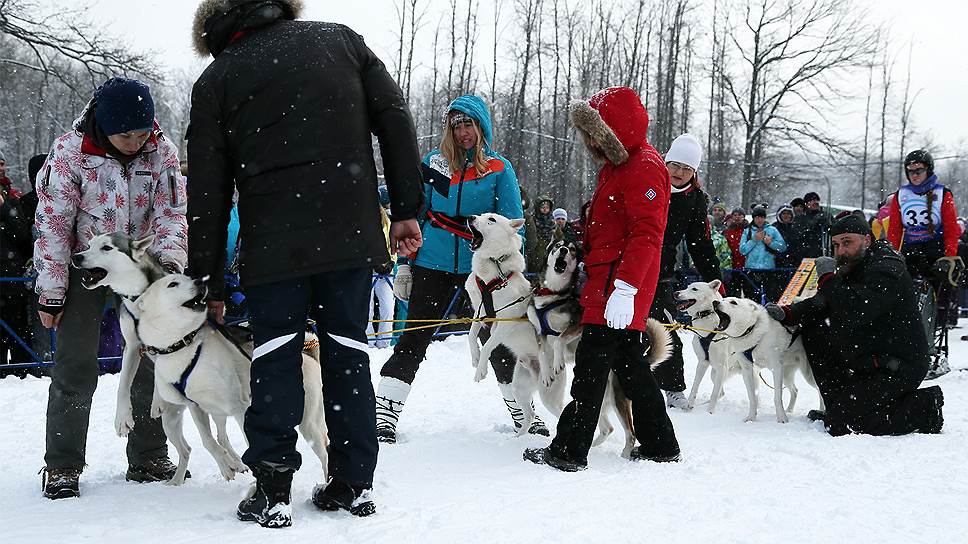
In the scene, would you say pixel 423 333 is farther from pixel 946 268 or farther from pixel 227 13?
pixel 946 268

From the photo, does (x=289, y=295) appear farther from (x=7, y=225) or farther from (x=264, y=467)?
(x=7, y=225)

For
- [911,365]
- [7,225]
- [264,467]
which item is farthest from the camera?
[7,225]

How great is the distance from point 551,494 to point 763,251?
897 cm

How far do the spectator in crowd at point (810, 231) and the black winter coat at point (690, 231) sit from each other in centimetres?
652

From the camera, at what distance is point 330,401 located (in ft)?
8.50

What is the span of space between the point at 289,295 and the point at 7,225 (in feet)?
A: 17.8

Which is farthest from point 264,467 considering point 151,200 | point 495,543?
point 151,200

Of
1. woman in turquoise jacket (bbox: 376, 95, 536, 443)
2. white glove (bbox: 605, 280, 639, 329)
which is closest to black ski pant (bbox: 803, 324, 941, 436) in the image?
woman in turquoise jacket (bbox: 376, 95, 536, 443)

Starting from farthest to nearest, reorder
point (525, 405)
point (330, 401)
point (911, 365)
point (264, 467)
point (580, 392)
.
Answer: point (911, 365), point (525, 405), point (580, 392), point (330, 401), point (264, 467)

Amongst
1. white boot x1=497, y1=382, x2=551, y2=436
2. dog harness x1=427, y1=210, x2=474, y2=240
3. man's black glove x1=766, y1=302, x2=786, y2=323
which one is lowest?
white boot x1=497, y1=382, x2=551, y2=436

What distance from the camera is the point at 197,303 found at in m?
2.74

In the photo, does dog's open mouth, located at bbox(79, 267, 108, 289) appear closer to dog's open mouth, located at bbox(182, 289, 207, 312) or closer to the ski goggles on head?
dog's open mouth, located at bbox(182, 289, 207, 312)

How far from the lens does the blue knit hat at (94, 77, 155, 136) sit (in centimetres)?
288

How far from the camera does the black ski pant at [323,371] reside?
2438 millimetres
